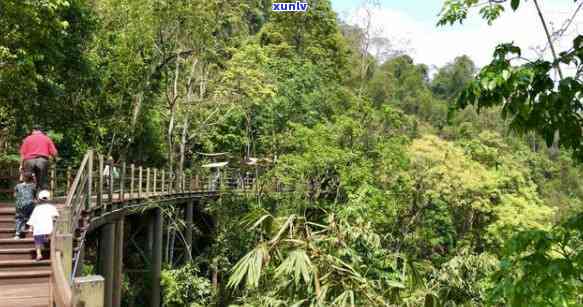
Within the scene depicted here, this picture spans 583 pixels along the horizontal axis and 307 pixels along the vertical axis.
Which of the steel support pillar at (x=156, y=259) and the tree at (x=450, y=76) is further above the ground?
the tree at (x=450, y=76)

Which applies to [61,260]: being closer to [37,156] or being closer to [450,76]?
[37,156]

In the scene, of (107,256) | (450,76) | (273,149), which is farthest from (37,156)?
(450,76)

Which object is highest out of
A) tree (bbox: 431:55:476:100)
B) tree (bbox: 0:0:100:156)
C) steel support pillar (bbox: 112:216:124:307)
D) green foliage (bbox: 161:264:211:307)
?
tree (bbox: 431:55:476:100)

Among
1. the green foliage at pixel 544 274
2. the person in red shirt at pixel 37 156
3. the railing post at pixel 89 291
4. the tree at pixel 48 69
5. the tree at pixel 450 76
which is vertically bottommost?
the railing post at pixel 89 291

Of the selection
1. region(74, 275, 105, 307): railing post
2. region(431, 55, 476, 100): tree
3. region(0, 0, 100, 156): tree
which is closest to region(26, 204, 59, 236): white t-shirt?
region(0, 0, 100, 156): tree

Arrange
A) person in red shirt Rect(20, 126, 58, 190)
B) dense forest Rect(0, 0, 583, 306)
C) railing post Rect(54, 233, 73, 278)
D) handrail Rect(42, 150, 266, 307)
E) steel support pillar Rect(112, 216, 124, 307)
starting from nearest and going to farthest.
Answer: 1. handrail Rect(42, 150, 266, 307)
2. railing post Rect(54, 233, 73, 278)
3. dense forest Rect(0, 0, 583, 306)
4. person in red shirt Rect(20, 126, 58, 190)
5. steel support pillar Rect(112, 216, 124, 307)

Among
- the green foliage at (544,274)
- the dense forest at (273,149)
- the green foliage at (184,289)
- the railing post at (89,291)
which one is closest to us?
the green foliage at (544,274)

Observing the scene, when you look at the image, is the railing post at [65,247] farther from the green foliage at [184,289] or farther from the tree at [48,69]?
the green foliage at [184,289]

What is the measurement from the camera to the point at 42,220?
723cm

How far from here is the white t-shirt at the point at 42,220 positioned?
719 centimetres

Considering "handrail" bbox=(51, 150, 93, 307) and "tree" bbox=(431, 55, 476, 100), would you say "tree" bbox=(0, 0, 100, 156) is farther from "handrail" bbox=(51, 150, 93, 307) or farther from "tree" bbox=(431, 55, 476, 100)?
"tree" bbox=(431, 55, 476, 100)

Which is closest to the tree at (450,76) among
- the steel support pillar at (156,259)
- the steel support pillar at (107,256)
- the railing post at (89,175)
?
the steel support pillar at (156,259)

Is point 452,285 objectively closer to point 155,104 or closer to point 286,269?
point 286,269

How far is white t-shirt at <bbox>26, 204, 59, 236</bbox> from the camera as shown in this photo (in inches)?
283
